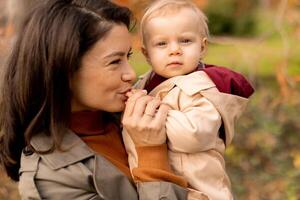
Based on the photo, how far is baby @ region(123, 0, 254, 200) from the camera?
2527mm

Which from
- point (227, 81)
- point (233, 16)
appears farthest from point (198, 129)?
point (233, 16)

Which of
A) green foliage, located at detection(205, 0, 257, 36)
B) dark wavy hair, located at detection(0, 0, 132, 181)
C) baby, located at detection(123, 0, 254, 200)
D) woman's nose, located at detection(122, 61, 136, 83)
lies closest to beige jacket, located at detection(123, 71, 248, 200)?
baby, located at detection(123, 0, 254, 200)

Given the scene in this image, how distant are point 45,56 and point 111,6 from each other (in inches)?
11.6

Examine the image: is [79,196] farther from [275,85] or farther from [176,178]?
[275,85]

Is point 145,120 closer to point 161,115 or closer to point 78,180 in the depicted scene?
point 161,115

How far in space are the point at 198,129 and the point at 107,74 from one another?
341mm

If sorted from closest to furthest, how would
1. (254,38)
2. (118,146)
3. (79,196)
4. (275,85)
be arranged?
(79,196) → (118,146) → (275,85) → (254,38)

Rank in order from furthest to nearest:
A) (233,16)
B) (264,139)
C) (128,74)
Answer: (233,16)
(264,139)
(128,74)

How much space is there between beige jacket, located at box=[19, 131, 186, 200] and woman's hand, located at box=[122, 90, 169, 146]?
13 cm

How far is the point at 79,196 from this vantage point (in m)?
2.51

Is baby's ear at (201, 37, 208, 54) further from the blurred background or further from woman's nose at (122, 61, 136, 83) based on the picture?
the blurred background

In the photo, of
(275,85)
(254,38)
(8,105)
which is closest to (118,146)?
(8,105)

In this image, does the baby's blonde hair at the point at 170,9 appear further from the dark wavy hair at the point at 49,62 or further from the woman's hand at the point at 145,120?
the woman's hand at the point at 145,120

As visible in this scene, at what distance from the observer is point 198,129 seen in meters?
2.49
